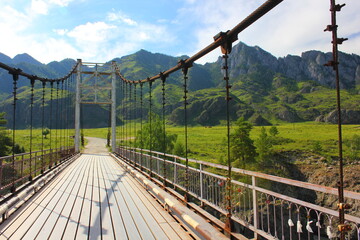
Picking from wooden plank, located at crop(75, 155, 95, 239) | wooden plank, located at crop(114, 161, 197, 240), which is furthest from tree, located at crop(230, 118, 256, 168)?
wooden plank, located at crop(75, 155, 95, 239)

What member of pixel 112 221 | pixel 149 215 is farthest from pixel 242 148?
pixel 112 221

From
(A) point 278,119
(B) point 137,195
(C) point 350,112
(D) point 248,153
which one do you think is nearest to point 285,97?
(A) point 278,119

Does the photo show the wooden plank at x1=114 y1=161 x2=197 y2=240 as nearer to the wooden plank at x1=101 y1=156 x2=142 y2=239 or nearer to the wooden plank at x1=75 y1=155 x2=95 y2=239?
the wooden plank at x1=101 y1=156 x2=142 y2=239

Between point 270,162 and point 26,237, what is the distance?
167 feet

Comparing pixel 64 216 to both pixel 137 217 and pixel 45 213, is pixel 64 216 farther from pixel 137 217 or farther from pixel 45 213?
pixel 137 217

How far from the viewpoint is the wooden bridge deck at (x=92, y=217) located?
13.9 ft

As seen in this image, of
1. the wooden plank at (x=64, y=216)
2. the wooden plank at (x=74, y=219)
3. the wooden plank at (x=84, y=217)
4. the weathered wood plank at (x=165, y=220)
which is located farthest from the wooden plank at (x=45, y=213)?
the weathered wood plank at (x=165, y=220)

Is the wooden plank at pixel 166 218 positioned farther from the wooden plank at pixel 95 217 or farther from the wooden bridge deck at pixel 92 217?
the wooden plank at pixel 95 217

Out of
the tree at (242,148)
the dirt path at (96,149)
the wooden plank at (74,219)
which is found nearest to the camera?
the wooden plank at (74,219)

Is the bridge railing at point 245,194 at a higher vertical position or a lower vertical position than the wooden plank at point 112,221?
higher

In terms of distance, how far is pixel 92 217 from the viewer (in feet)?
16.8

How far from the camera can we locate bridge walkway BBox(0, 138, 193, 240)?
4234 mm

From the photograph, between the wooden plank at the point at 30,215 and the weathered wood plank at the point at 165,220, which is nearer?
the weathered wood plank at the point at 165,220

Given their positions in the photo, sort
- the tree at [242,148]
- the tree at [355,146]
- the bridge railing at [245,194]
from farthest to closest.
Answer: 1. the tree at [355,146]
2. the tree at [242,148]
3. the bridge railing at [245,194]
